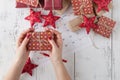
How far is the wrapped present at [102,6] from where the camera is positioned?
38.9 inches

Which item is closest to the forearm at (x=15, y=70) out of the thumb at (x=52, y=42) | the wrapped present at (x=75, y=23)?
the thumb at (x=52, y=42)

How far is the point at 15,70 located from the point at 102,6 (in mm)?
394

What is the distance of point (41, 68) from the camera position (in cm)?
101

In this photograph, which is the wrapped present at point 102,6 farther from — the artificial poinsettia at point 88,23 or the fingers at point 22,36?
the fingers at point 22,36

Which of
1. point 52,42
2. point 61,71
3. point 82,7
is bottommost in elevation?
point 61,71

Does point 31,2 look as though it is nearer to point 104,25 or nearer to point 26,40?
point 26,40

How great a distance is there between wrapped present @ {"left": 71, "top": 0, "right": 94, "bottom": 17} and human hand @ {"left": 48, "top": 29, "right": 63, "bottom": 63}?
11 centimetres

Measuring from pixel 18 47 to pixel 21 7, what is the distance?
5.8 inches

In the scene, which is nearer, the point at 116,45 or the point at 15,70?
the point at 15,70

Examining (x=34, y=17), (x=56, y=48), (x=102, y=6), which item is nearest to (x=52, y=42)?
(x=56, y=48)

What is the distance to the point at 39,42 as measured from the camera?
923 mm

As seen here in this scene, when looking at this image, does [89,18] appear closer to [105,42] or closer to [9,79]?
[105,42]

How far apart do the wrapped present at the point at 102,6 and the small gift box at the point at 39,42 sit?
0.71ft

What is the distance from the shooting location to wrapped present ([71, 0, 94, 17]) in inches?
38.6
